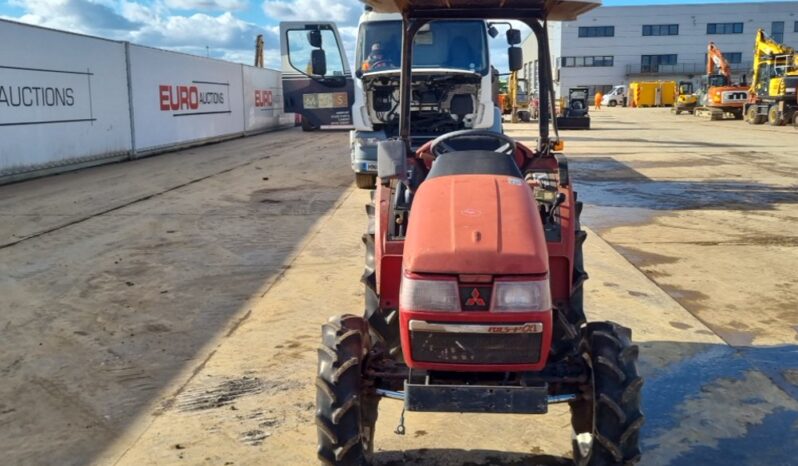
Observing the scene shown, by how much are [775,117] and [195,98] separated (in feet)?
76.5

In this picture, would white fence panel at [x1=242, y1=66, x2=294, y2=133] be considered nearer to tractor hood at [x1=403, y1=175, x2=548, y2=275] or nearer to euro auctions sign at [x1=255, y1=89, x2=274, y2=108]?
euro auctions sign at [x1=255, y1=89, x2=274, y2=108]

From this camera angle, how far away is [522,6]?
161 inches

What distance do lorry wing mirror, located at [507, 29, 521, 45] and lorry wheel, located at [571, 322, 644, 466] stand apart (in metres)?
3.22

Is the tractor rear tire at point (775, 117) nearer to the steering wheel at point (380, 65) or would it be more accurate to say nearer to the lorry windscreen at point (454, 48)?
the lorry windscreen at point (454, 48)

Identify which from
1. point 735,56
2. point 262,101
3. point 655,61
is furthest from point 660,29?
point 262,101

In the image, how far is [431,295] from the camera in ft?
8.84

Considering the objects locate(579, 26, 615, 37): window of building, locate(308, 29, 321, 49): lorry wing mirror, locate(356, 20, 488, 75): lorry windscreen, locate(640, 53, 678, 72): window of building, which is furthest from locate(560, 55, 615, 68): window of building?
locate(356, 20, 488, 75): lorry windscreen

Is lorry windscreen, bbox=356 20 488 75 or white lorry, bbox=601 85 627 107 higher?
white lorry, bbox=601 85 627 107

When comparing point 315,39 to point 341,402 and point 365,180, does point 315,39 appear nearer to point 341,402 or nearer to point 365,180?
point 365,180

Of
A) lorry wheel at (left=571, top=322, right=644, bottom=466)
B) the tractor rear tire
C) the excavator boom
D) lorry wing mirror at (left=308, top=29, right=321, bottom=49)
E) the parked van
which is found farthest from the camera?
the parked van

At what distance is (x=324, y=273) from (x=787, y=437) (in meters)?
4.11

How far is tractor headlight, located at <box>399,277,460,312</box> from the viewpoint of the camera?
268 cm

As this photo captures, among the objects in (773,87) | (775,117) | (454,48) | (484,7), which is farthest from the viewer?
(775,117)

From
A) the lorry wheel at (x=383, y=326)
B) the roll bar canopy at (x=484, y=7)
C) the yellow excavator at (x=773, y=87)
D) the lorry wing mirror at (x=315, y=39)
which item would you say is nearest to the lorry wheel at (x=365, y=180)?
the lorry wing mirror at (x=315, y=39)
